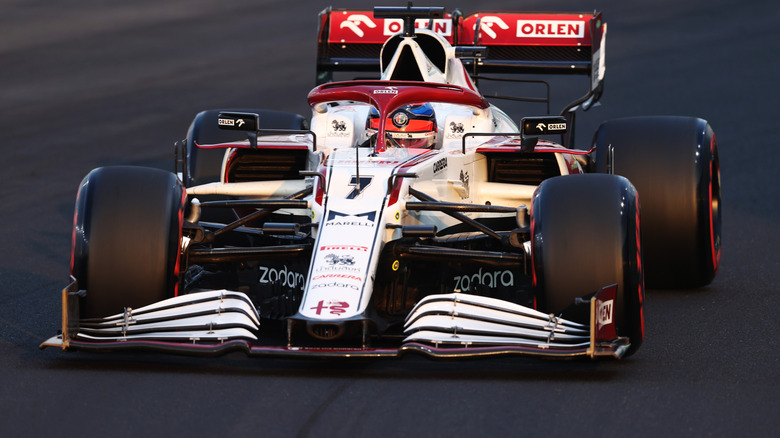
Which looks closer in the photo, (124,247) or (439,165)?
(124,247)

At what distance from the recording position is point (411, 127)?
10055 mm

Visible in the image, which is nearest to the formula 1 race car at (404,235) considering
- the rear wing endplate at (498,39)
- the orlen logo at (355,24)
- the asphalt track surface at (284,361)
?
the asphalt track surface at (284,361)

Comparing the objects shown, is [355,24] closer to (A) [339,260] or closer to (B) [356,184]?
(B) [356,184]

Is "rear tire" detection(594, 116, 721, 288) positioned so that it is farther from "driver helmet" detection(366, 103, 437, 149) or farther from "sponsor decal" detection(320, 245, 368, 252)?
"sponsor decal" detection(320, 245, 368, 252)

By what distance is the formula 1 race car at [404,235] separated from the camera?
7.49 m

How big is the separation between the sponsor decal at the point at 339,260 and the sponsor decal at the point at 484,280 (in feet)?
3.65

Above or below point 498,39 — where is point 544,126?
below

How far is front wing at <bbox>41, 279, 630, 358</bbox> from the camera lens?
7.22 meters

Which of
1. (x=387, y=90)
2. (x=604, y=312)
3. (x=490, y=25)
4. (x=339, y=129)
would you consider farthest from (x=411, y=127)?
(x=490, y=25)

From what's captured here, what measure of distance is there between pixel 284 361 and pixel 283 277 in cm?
106

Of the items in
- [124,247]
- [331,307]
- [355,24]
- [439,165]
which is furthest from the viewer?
[355,24]

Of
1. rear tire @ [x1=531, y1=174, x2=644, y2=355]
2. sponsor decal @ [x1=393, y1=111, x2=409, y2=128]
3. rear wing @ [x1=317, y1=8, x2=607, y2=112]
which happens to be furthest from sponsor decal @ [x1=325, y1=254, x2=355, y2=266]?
rear wing @ [x1=317, y1=8, x2=607, y2=112]

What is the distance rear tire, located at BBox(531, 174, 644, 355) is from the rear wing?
15.3 ft

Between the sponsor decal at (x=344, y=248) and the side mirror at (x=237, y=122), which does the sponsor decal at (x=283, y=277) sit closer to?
the sponsor decal at (x=344, y=248)
